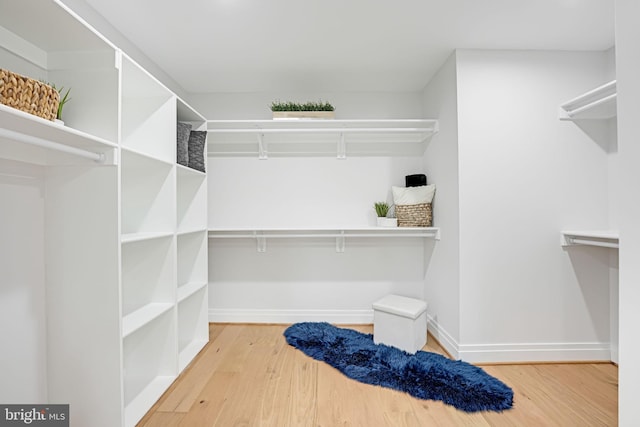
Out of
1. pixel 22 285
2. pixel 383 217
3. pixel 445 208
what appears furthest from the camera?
pixel 383 217

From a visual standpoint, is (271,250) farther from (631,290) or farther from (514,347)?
(631,290)

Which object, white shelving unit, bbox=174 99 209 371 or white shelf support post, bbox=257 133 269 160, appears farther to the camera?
white shelf support post, bbox=257 133 269 160

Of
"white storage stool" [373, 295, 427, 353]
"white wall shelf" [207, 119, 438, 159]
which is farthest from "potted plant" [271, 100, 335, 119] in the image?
"white storage stool" [373, 295, 427, 353]

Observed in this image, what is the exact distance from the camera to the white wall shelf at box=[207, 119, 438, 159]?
121 inches

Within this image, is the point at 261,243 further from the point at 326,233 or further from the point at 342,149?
the point at 342,149

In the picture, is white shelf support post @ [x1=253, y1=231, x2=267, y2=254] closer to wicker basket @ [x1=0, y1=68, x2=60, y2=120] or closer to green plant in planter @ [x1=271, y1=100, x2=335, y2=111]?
green plant in planter @ [x1=271, y1=100, x2=335, y2=111]

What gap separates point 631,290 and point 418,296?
2.14 metres

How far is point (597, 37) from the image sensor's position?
225 centimetres

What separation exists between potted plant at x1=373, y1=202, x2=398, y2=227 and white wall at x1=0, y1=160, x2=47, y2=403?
2.40m

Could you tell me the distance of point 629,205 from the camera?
117cm

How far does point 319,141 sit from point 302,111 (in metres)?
0.39

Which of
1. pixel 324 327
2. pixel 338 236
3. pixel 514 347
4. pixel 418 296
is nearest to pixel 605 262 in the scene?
pixel 514 347

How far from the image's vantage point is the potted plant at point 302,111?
2.91 m

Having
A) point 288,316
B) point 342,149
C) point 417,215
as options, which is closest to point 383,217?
point 417,215
